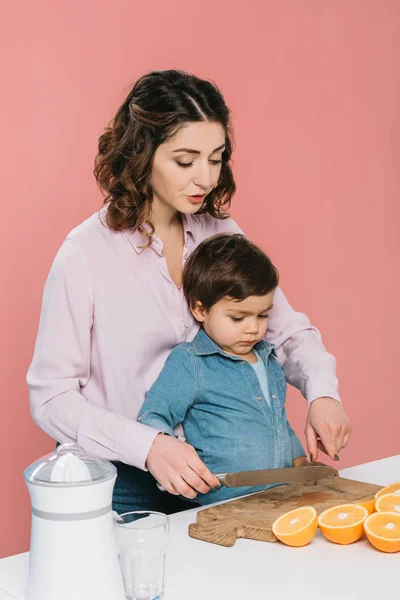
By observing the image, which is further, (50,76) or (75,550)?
(50,76)

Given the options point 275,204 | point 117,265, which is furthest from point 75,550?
point 275,204

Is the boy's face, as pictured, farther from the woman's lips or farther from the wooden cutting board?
the wooden cutting board

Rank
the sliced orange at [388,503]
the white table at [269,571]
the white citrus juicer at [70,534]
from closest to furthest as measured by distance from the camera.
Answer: the white citrus juicer at [70,534] → the white table at [269,571] → the sliced orange at [388,503]

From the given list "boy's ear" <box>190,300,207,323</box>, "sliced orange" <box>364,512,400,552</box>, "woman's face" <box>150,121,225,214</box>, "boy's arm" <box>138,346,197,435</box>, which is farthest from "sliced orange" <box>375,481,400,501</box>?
"woman's face" <box>150,121,225,214</box>

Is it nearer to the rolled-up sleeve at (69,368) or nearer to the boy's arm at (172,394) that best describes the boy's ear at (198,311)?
the boy's arm at (172,394)

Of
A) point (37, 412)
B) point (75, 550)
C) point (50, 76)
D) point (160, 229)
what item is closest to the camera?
point (75, 550)

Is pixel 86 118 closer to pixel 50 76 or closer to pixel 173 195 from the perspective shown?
pixel 50 76

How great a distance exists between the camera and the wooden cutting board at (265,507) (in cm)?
138

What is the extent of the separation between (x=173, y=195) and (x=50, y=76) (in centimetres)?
86

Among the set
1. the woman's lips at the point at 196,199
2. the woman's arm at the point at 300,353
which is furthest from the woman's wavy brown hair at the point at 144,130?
the woman's arm at the point at 300,353

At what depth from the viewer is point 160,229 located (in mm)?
1915

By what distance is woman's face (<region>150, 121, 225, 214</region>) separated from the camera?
5.76ft

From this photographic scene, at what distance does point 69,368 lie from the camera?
5.57 ft

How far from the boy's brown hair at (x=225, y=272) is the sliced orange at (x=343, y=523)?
1.86ft
